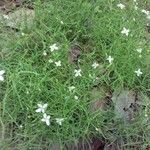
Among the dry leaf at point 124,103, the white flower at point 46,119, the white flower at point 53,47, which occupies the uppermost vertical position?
the white flower at point 53,47

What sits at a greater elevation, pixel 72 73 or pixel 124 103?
pixel 72 73

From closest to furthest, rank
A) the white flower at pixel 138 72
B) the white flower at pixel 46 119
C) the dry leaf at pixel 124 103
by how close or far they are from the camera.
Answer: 1. the white flower at pixel 46 119
2. the dry leaf at pixel 124 103
3. the white flower at pixel 138 72

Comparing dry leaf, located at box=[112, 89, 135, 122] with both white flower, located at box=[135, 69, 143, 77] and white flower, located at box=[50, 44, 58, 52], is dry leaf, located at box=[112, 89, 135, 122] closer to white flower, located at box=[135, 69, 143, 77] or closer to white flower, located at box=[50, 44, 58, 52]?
white flower, located at box=[135, 69, 143, 77]

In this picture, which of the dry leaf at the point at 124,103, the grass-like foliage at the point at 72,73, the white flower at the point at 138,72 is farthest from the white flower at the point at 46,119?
the white flower at the point at 138,72

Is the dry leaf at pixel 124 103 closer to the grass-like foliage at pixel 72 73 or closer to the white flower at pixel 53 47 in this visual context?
the grass-like foliage at pixel 72 73

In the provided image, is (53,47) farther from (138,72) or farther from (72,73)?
(138,72)

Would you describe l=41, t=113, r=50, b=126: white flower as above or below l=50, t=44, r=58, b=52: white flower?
below

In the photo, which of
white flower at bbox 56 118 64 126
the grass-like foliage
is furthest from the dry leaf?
white flower at bbox 56 118 64 126

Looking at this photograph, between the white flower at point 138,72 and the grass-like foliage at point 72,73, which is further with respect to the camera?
the white flower at point 138,72

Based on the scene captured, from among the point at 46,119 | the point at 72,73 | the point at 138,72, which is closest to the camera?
the point at 46,119

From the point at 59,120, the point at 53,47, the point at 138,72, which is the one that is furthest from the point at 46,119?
the point at 138,72

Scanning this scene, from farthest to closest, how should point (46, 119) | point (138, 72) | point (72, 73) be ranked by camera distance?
point (138, 72) → point (72, 73) → point (46, 119)
